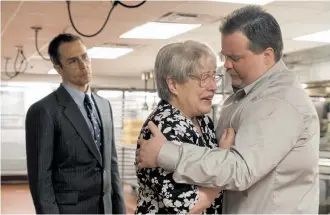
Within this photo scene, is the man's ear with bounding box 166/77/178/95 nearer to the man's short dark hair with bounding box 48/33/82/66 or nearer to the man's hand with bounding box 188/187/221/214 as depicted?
the man's hand with bounding box 188/187/221/214

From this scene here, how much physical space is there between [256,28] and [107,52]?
7.42 metres

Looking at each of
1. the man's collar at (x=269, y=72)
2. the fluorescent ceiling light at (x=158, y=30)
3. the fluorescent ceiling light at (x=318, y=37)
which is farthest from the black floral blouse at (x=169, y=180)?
the fluorescent ceiling light at (x=318, y=37)

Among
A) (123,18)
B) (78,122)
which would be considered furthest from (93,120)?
(123,18)

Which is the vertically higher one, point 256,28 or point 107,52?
point 256,28

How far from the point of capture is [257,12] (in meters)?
1.52

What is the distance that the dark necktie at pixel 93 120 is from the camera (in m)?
2.56

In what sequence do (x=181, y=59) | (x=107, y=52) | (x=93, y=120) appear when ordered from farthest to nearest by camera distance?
(x=107, y=52), (x=93, y=120), (x=181, y=59)

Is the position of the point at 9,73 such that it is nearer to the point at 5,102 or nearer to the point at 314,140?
the point at 5,102

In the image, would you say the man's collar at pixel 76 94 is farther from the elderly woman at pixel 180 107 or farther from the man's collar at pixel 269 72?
the man's collar at pixel 269 72

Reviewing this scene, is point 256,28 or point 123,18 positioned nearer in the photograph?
point 256,28

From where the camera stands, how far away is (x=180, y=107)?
61.2 inches

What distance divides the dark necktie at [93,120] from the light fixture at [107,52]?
5.66 meters

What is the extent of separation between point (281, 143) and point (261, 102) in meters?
0.13

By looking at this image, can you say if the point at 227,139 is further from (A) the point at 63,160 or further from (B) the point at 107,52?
(B) the point at 107,52
